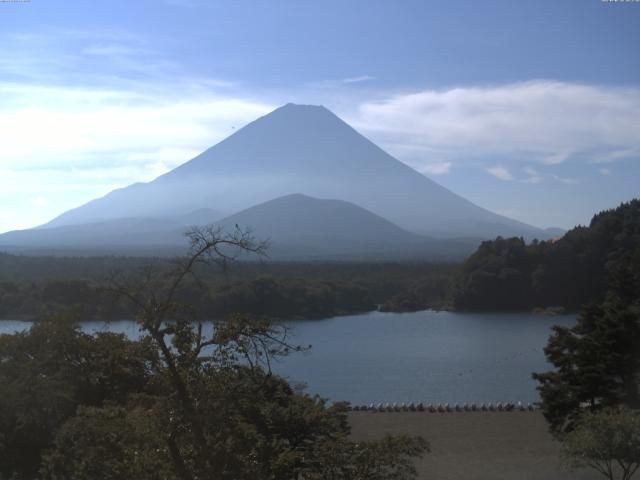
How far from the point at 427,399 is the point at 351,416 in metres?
2.14

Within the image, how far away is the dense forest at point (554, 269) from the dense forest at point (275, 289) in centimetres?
243

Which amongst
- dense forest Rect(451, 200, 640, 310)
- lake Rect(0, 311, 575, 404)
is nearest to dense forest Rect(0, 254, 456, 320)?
lake Rect(0, 311, 575, 404)

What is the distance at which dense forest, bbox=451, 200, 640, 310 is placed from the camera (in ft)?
89.3

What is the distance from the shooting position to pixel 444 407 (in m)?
12.2

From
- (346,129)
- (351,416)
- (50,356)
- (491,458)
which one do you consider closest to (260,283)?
(351,416)

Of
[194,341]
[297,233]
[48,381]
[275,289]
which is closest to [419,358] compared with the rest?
[275,289]

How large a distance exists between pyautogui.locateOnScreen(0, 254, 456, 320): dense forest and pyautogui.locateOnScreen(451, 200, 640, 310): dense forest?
7.98 feet

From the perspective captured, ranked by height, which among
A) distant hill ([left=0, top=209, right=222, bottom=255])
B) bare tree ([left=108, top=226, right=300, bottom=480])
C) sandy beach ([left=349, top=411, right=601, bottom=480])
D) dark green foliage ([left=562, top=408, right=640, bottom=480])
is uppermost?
distant hill ([left=0, top=209, right=222, bottom=255])

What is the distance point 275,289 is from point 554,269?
10.4 meters

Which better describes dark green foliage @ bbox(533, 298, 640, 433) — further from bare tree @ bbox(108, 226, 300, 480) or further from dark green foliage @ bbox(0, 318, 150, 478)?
bare tree @ bbox(108, 226, 300, 480)

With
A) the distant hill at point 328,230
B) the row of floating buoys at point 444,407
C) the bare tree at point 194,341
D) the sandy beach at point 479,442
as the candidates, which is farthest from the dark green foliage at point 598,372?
the distant hill at point 328,230

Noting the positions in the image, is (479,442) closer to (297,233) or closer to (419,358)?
(419,358)

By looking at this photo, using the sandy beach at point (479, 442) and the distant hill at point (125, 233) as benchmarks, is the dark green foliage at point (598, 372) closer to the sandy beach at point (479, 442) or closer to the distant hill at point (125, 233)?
the sandy beach at point (479, 442)

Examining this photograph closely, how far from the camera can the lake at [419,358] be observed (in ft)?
45.4
